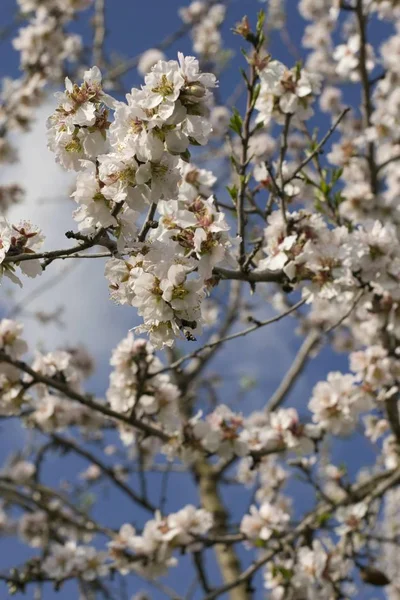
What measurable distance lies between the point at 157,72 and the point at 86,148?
305mm

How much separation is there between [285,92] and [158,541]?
2732mm

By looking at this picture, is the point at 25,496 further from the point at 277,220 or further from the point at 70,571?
the point at 277,220

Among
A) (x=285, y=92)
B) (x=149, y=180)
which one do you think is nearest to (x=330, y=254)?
(x=285, y=92)

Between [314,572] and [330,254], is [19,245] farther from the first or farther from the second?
[314,572]

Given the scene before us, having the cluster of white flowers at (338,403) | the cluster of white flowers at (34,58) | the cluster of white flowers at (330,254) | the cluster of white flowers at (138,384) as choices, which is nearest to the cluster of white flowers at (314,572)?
the cluster of white flowers at (338,403)

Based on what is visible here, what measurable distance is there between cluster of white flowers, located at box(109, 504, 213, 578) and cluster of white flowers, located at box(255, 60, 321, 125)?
2459mm

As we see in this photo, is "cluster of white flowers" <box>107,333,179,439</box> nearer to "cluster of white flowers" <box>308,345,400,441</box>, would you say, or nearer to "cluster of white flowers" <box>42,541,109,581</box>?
"cluster of white flowers" <box>308,345,400,441</box>

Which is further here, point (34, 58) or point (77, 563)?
point (34, 58)

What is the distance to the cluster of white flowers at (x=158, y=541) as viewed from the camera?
3740mm

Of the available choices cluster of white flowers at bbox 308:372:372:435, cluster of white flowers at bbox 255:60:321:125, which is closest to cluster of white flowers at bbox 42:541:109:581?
cluster of white flowers at bbox 308:372:372:435

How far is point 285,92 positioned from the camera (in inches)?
121

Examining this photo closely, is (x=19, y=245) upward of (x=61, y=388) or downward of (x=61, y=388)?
downward

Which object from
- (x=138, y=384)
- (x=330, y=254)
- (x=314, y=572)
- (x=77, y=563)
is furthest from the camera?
(x=77, y=563)

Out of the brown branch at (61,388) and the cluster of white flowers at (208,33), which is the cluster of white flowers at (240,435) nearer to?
the brown branch at (61,388)
